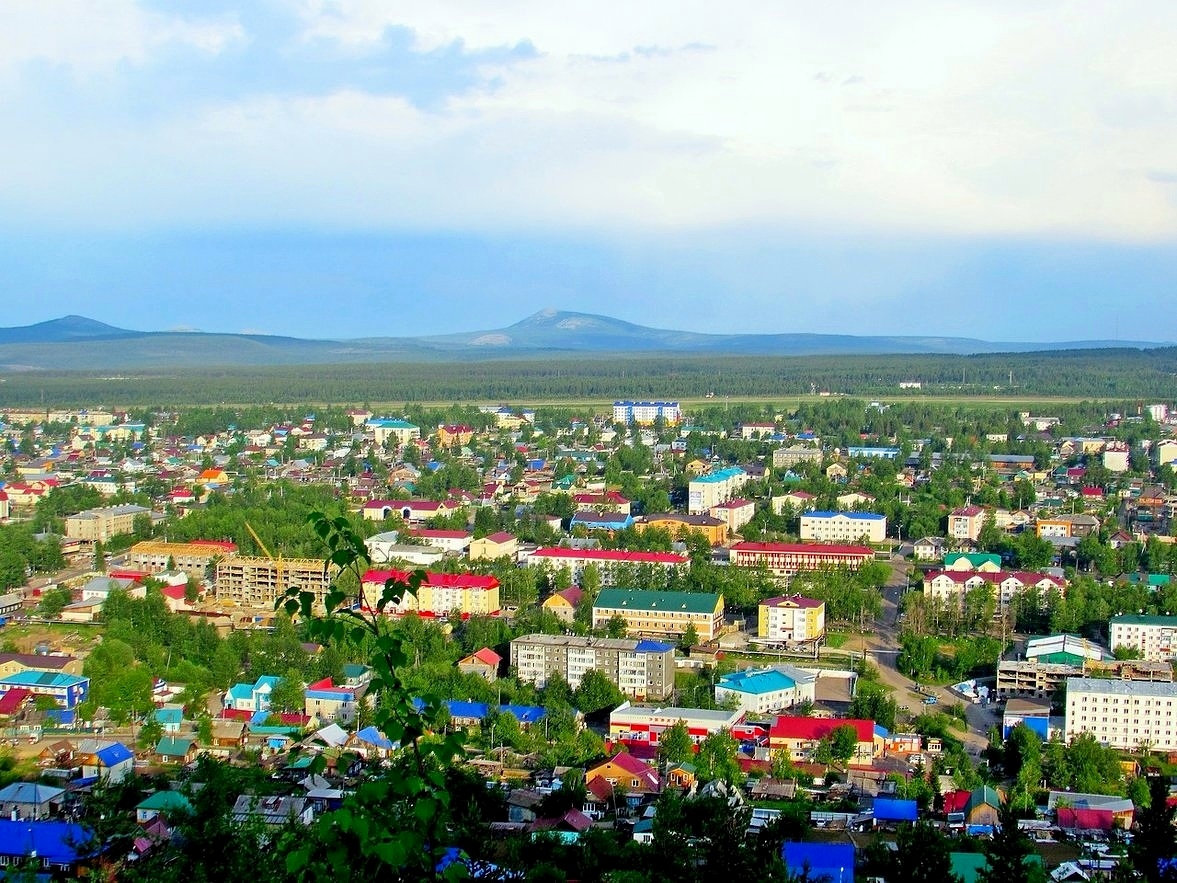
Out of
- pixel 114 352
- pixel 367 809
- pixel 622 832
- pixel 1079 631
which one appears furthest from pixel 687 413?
pixel 114 352

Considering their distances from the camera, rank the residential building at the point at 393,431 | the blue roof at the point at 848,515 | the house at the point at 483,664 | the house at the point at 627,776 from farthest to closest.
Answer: the residential building at the point at 393,431 → the blue roof at the point at 848,515 → the house at the point at 483,664 → the house at the point at 627,776

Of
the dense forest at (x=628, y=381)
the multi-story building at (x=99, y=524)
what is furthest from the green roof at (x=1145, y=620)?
the dense forest at (x=628, y=381)

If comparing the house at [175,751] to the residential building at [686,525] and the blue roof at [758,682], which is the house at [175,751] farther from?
the residential building at [686,525]

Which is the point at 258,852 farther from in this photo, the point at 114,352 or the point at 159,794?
the point at 114,352

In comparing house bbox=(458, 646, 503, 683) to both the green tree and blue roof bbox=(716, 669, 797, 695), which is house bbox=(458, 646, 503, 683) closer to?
blue roof bbox=(716, 669, 797, 695)

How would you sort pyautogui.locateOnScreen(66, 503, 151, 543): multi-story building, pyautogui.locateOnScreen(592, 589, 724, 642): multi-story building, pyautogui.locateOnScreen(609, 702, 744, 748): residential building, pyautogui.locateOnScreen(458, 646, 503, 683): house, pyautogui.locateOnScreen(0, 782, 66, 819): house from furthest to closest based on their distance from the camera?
pyautogui.locateOnScreen(66, 503, 151, 543): multi-story building < pyautogui.locateOnScreen(592, 589, 724, 642): multi-story building < pyautogui.locateOnScreen(458, 646, 503, 683): house < pyautogui.locateOnScreen(609, 702, 744, 748): residential building < pyautogui.locateOnScreen(0, 782, 66, 819): house

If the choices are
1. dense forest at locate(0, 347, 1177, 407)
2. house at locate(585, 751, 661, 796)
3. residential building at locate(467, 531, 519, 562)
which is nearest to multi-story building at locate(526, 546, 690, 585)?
residential building at locate(467, 531, 519, 562)
